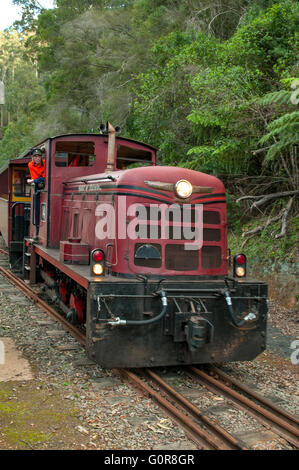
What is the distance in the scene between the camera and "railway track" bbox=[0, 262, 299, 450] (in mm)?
3979

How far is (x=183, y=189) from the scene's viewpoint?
18.4 feet

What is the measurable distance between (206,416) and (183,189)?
2640 millimetres

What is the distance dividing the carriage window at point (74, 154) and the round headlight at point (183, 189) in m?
2.87

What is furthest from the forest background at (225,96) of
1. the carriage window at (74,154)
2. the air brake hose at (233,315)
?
the air brake hose at (233,315)

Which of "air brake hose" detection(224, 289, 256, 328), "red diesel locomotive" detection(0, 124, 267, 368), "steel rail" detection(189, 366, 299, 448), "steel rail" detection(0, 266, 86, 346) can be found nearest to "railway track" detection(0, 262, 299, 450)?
"steel rail" detection(189, 366, 299, 448)

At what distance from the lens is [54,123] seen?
984 inches

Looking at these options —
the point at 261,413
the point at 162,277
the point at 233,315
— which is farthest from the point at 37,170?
the point at 261,413

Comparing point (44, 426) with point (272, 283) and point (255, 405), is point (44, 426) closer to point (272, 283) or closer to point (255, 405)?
point (255, 405)

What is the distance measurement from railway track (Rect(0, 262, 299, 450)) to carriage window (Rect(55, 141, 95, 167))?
409 cm

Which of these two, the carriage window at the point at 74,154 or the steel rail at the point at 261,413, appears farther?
the carriage window at the point at 74,154

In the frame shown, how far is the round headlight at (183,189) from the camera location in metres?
5.58

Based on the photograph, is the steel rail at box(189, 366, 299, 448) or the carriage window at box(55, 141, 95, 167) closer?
the steel rail at box(189, 366, 299, 448)

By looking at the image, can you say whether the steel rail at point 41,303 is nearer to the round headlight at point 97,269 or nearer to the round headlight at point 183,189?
the round headlight at point 97,269

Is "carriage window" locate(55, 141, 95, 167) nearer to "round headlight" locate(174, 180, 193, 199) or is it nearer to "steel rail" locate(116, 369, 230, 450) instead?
"round headlight" locate(174, 180, 193, 199)
